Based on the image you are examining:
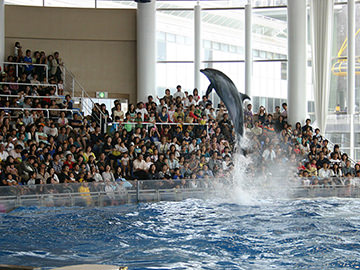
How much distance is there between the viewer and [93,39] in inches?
787

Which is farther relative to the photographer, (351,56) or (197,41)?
(197,41)

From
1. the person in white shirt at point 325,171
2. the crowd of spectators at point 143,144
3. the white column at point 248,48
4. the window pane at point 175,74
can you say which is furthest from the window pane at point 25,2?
the person in white shirt at point 325,171

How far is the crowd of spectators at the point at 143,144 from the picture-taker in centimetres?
1205

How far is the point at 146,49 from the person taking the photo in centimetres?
1941

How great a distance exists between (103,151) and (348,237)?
7122mm

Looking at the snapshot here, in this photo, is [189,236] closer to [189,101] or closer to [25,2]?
[189,101]

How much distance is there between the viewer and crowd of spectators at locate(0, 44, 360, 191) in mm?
12047

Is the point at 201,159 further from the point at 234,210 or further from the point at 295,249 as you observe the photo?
the point at 295,249

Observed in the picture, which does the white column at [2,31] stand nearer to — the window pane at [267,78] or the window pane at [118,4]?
the window pane at [118,4]

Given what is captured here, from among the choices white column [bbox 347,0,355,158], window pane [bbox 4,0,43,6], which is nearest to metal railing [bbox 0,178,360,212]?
white column [bbox 347,0,355,158]

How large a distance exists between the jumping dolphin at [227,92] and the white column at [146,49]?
30.1 ft

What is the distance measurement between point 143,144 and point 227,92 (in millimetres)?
4474

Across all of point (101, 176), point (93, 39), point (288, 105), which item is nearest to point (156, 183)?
point (101, 176)

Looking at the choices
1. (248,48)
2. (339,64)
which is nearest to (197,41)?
(248,48)
